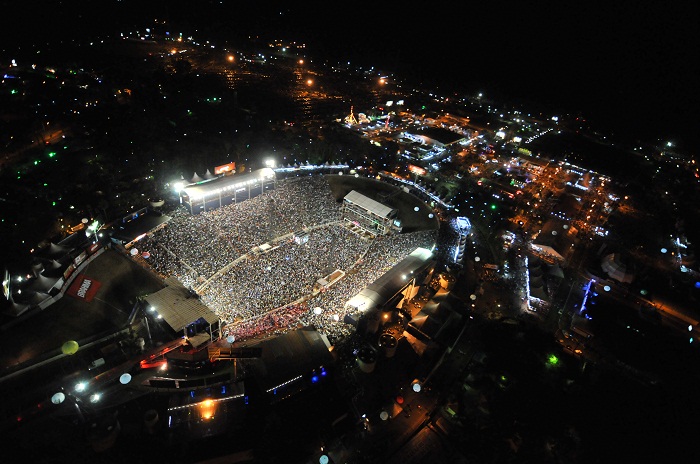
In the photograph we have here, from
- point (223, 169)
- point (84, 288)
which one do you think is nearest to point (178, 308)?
point (84, 288)

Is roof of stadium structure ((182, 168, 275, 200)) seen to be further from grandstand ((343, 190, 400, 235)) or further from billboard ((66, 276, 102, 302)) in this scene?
billboard ((66, 276, 102, 302))

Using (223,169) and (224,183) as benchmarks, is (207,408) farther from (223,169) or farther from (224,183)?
(223,169)

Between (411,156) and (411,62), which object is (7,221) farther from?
(411,62)

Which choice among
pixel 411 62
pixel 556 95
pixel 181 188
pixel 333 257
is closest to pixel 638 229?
pixel 333 257

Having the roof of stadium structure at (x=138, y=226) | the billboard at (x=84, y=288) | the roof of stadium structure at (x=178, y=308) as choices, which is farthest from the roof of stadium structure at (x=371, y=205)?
the billboard at (x=84, y=288)

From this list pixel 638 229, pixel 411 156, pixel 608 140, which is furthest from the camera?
pixel 608 140

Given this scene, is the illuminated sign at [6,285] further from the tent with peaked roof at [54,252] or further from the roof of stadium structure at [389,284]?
the roof of stadium structure at [389,284]

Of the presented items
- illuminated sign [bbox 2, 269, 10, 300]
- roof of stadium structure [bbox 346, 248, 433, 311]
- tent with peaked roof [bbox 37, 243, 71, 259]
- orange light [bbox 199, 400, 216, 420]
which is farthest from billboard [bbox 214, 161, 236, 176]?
orange light [bbox 199, 400, 216, 420]
